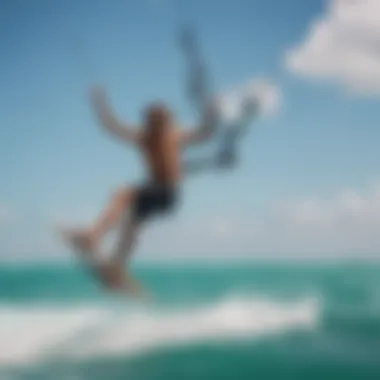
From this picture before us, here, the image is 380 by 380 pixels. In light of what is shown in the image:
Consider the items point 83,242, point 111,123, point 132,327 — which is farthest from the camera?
point 132,327

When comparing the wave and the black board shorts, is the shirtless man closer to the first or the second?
the black board shorts

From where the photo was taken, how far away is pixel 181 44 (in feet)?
8.75

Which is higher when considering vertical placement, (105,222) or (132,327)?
(105,222)

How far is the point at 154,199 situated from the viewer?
2646mm

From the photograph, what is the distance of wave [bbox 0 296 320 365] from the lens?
2.86m

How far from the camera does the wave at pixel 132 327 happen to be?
2859 millimetres

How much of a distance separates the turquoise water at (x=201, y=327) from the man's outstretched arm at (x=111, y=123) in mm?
467

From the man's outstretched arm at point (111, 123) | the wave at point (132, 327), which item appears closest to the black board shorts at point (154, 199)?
the man's outstretched arm at point (111, 123)

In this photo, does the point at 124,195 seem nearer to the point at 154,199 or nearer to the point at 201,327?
the point at 154,199

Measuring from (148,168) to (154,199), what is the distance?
110 millimetres

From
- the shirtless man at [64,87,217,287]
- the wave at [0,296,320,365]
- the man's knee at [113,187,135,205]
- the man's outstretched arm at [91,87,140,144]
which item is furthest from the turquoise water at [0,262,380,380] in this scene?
the man's outstretched arm at [91,87,140,144]

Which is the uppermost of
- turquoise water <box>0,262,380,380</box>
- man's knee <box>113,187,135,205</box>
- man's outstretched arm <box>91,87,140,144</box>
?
man's outstretched arm <box>91,87,140,144</box>

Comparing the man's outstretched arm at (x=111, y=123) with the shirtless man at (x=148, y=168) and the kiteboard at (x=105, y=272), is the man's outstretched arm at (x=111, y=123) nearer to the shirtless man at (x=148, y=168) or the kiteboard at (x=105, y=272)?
the shirtless man at (x=148, y=168)

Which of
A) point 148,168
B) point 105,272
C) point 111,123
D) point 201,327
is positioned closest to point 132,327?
point 201,327
